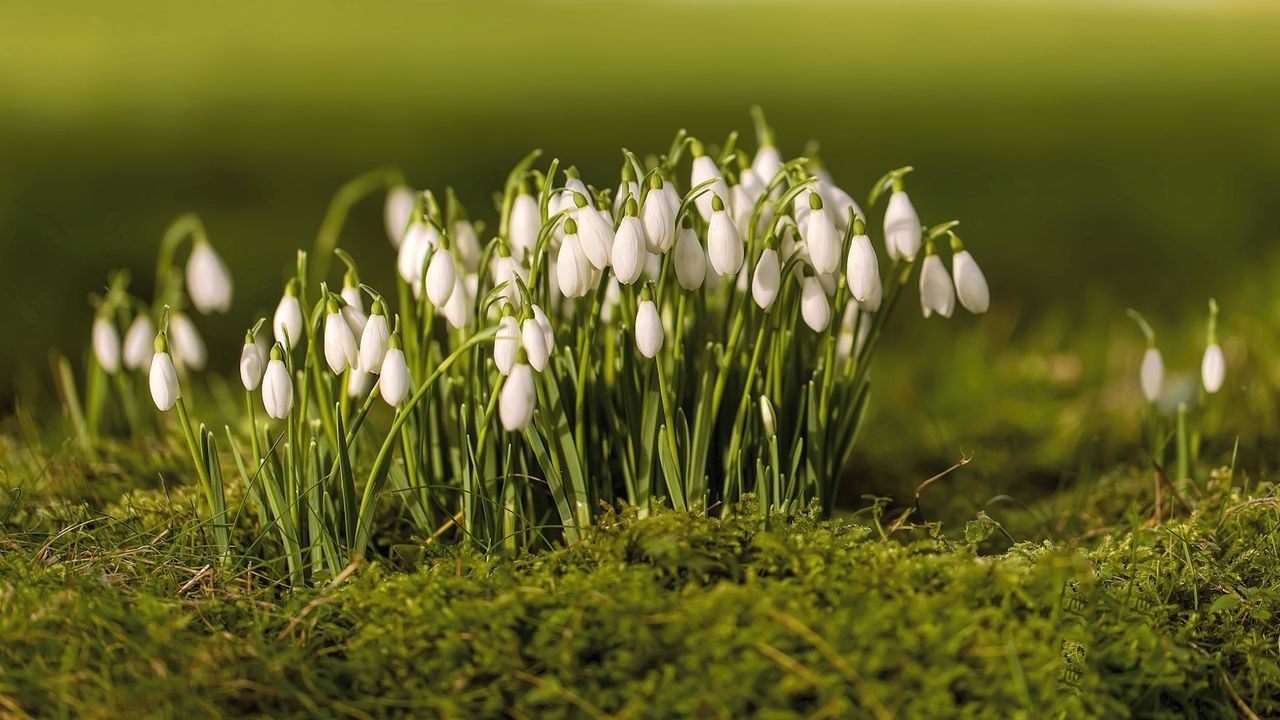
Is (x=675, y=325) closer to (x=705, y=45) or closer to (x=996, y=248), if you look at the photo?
(x=996, y=248)

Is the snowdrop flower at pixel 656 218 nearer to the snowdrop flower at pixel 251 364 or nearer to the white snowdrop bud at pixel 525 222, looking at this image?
the white snowdrop bud at pixel 525 222

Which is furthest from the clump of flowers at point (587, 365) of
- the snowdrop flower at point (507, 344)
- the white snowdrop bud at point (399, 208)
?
the white snowdrop bud at point (399, 208)

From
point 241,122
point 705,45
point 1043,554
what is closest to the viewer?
point 1043,554

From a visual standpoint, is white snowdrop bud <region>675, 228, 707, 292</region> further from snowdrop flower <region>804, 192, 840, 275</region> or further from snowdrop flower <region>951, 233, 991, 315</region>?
snowdrop flower <region>951, 233, 991, 315</region>

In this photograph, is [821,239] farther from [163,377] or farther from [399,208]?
[399,208]

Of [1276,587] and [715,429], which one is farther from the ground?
[715,429]

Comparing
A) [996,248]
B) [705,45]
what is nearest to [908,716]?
[996,248]

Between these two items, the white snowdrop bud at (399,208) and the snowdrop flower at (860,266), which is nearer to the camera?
the snowdrop flower at (860,266)

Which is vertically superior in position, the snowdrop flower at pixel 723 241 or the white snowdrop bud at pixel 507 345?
the snowdrop flower at pixel 723 241
